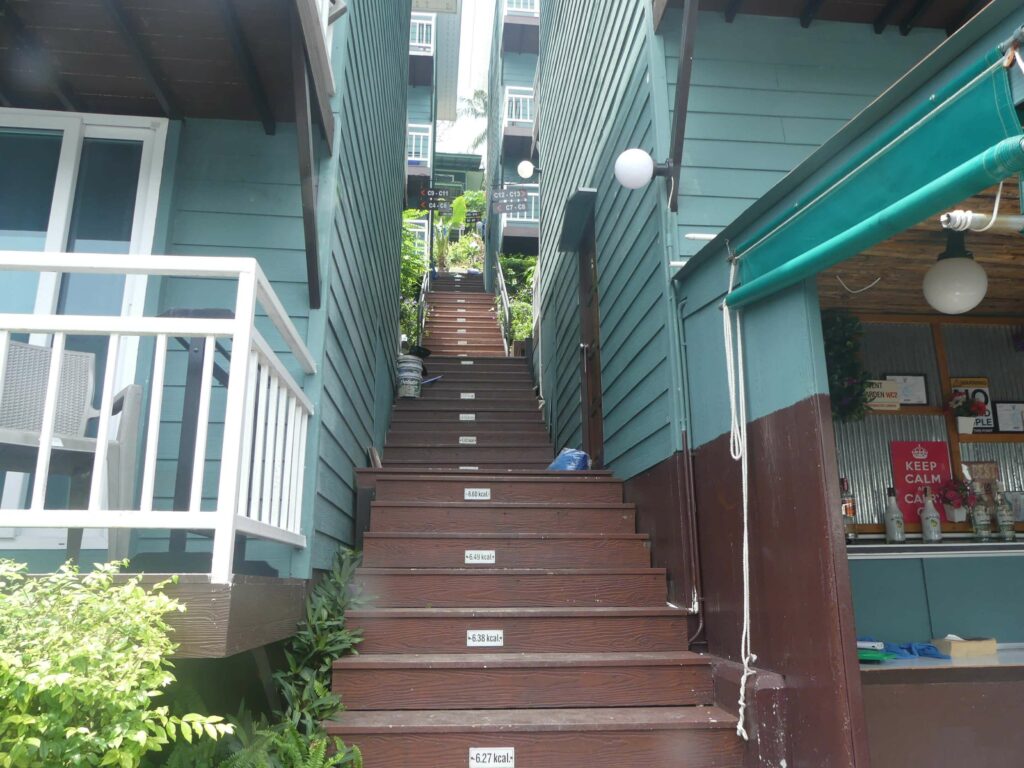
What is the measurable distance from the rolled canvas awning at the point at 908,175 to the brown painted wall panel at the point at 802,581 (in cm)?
51

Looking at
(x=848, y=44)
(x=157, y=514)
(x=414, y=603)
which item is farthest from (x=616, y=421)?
(x=157, y=514)

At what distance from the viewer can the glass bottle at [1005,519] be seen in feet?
10.9

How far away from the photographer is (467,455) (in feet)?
19.7

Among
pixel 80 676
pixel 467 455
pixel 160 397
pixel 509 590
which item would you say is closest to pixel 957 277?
pixel 509 590

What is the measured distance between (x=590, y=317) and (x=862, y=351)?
2227 millimetres

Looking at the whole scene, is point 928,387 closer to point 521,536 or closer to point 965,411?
point 965,411

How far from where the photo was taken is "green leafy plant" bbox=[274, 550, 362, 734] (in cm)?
249

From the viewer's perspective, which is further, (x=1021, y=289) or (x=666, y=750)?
(x=1021, y=289)

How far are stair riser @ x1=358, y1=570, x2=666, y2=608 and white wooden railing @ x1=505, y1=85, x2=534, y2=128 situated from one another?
41.9 ft

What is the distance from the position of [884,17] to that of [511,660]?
385cm

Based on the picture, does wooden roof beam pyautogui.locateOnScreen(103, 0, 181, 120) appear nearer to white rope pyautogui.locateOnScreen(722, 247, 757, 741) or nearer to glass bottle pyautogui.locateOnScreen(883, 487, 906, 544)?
white rope pyautogui.locateOnScreen(722, 247, 757, 741)

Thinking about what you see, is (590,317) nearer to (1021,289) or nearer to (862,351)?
(862,351)

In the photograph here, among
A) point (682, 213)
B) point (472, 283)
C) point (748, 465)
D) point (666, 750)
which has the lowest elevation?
point (666, 750)

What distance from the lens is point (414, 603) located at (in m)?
3.32
